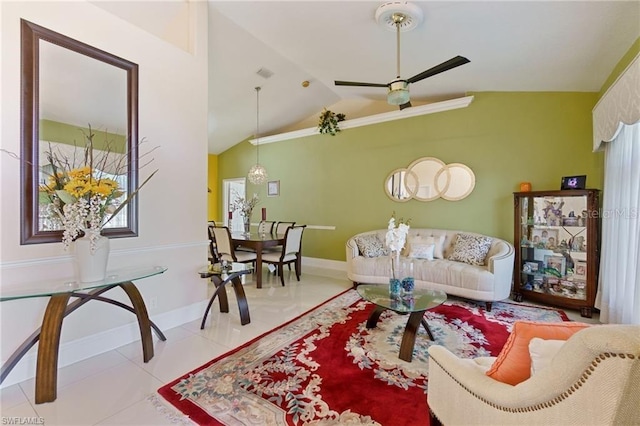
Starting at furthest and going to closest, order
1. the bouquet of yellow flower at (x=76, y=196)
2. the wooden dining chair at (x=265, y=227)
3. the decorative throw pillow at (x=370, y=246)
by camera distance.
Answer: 1. the wooden dining chair at (x=265, y=227)
2. the decorative throw pillow at (x=370, y=246)
3. the bouquet of yellow flower at (x=76, y=196)

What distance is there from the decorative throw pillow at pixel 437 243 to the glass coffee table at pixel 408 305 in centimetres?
168

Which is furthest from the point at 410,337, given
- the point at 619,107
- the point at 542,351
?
the point at 619,107

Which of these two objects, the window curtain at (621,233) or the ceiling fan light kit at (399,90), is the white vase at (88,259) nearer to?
the ceiling fan light kit at (399,90)

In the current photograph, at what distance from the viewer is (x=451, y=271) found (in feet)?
11.7

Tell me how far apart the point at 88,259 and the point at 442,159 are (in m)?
4.69

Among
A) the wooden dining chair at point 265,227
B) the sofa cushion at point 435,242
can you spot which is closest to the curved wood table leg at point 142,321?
the wooden dining chair at point 265,227

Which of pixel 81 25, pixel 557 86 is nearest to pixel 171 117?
pixel 81 25

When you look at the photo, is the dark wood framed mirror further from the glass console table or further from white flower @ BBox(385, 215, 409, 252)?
white flower @ BBox(385, 215, 409, 252)

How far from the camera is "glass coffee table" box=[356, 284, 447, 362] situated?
225 centimetres

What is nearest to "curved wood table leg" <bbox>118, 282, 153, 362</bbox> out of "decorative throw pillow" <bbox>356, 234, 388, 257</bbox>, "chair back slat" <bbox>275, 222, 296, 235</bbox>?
"decorative throw pillow" <bbox>356, 234, 388, 257</bbox>

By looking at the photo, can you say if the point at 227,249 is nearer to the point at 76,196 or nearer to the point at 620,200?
the point at 76,196

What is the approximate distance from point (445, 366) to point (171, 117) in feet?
10.2

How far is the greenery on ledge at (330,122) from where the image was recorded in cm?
539

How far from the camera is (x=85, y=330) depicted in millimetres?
2275
